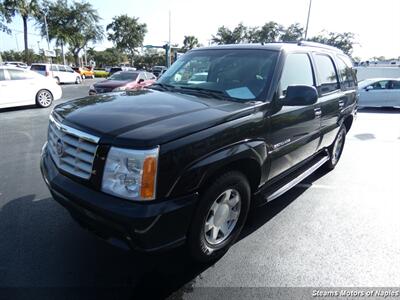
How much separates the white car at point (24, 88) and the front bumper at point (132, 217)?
9888 mm

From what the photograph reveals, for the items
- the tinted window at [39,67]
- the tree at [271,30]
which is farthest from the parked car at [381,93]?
the tree at [271,30]

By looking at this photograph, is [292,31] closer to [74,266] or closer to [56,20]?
[56,20]

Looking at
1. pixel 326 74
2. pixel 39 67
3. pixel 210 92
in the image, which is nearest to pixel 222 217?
pixel 210 92

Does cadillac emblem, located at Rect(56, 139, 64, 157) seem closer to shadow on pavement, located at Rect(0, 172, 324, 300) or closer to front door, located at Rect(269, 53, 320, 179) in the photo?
shadow on pavement, located at Rect(0, 172, 324, 300)

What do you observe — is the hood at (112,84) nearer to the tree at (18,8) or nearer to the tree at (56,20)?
the tree at (18,8)

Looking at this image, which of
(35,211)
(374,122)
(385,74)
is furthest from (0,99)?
(385,74)

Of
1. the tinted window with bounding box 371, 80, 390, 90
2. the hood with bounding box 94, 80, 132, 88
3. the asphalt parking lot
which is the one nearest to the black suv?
the asphalt parking lot

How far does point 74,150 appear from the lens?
244 centimetres

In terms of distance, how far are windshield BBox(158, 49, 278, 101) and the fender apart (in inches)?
23.0

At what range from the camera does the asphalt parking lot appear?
2559 mm

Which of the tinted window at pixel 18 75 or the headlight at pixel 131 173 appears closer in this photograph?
the headlight at pixel 131 173

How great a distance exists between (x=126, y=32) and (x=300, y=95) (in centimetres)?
6081

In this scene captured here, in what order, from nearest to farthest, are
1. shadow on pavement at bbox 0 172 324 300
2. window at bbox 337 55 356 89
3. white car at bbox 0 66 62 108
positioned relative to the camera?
shadow on pavement at bbox 0 172 324 300
window at bbox 337 55 356 89
white car at bbox 0 66 62 108

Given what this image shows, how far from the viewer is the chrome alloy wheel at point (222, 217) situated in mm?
2711
